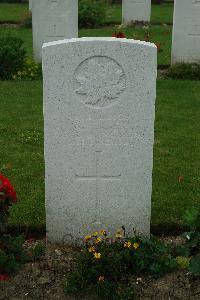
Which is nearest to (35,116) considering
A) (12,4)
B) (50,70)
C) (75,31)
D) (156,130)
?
(156,130)

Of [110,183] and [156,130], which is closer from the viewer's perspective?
[110,183]

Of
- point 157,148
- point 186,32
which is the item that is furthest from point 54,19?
point 157,148

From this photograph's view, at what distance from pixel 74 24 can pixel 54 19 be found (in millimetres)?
367

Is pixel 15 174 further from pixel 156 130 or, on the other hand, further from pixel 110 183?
pixel 156 130

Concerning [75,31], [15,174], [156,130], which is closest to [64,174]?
[15,174]

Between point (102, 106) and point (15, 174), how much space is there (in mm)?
1963

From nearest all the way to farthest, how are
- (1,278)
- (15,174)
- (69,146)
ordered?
1. (1,278)
2. (69,146)
3. (15,174)

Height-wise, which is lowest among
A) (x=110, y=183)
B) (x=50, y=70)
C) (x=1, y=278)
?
(x=1, y=278)

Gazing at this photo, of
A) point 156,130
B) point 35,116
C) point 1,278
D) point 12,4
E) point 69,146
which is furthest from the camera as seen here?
point 12,4

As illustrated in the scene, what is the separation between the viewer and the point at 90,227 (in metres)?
4.29

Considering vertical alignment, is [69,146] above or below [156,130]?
above

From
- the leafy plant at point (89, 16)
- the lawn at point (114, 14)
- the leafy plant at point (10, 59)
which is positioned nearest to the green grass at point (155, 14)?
the lawn at point (114, 14)

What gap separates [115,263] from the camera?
12.5ft

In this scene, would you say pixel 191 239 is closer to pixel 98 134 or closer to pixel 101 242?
pixel 101 242
